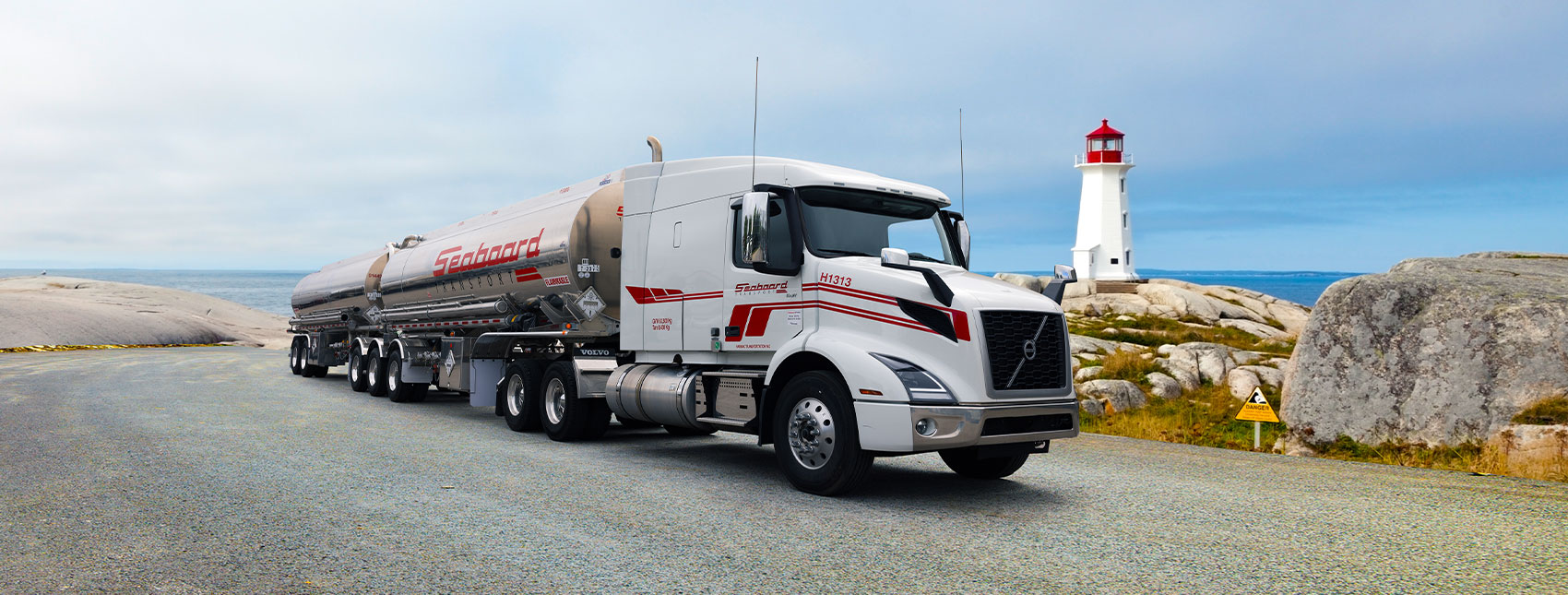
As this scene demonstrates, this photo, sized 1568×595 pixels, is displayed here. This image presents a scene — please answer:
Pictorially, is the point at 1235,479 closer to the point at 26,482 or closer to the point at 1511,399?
the point at 1511,399

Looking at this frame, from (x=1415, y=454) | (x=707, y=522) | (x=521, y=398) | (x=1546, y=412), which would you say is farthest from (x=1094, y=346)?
(x=707, y=522)

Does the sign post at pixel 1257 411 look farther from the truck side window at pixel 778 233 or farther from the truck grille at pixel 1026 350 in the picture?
the truck side window at pixel 778 233

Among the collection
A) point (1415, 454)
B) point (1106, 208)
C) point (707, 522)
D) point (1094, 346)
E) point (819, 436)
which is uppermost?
point (1106, 208)

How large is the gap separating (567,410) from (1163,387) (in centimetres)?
1332

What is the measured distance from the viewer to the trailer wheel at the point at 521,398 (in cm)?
1219

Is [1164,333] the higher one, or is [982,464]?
[1164,333]

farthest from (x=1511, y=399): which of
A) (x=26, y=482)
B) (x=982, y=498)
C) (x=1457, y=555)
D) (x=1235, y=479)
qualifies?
(x=26, y=482)

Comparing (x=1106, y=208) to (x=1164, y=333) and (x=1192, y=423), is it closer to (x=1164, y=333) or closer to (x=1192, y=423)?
(x=1164, y=333)

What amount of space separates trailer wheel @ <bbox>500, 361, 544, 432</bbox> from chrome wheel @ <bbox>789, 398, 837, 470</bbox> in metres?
4.98

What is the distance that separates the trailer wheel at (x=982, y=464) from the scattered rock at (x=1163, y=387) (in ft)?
38.1

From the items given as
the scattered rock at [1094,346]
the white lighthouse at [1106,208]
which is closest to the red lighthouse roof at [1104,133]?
the white lighthouse at [1106,208]

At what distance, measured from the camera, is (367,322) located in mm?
20516

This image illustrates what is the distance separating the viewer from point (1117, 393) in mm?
18031

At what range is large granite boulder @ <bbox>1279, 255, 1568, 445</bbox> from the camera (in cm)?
965
